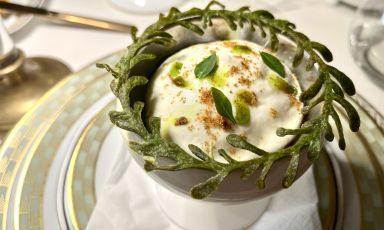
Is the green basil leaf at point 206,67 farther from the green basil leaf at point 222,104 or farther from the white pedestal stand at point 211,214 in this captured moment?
the white pedestal stand at point 211,214

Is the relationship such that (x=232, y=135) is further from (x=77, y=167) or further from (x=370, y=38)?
(x=370, y=38)

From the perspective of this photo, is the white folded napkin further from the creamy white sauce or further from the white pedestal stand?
the creamy white sauce

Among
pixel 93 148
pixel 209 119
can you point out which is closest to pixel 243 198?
pixel 209 119

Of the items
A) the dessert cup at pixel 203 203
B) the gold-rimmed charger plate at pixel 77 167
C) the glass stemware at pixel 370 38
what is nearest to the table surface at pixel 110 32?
the glass stemware at pixel 370 38

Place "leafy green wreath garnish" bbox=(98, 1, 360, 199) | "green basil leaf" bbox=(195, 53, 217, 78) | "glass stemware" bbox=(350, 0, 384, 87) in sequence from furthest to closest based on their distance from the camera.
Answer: "glass stemware" bbox=(350, 0, 384, 87) < "green basil leaf" bbox=(195, 53, 217, 78) < "leafy green wreath garnish" bbox=(98, 1, 360, 199)

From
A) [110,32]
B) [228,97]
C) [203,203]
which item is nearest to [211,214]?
[203,203]

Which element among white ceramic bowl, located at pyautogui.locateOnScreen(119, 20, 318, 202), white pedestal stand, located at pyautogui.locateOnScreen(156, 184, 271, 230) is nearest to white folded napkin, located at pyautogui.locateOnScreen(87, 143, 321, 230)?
white pedestal stand, located at pyautogui.locateOnScreen(156, 184, 271, 230)
